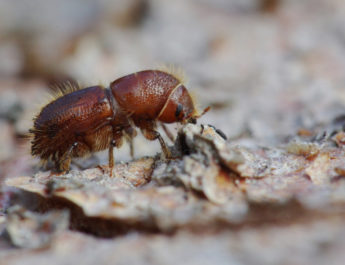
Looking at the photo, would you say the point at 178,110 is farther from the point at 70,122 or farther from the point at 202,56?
the point at 202,56

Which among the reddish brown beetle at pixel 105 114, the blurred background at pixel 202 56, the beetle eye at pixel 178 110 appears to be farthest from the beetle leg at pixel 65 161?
the beetle eye at pixel 178 110

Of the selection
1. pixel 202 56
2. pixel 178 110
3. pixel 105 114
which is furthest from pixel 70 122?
pixel 202 56

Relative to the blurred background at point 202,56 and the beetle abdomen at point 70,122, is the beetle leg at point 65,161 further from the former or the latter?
the blurred background at point 202,56

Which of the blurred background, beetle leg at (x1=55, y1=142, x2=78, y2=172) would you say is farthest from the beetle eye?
beetle leg at (x1=55, y1=142, x2=78, y2=172)

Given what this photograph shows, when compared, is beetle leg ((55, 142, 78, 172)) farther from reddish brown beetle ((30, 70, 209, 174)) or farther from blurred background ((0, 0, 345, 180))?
blurred background ((0, 0, 345, 180))

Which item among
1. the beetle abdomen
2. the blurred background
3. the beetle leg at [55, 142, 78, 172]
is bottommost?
the beetle leg at [55, 142, 78, 172]

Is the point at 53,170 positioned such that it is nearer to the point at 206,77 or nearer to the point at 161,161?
the point at 161,161

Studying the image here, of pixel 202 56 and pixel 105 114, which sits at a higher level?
pixel 202 56
